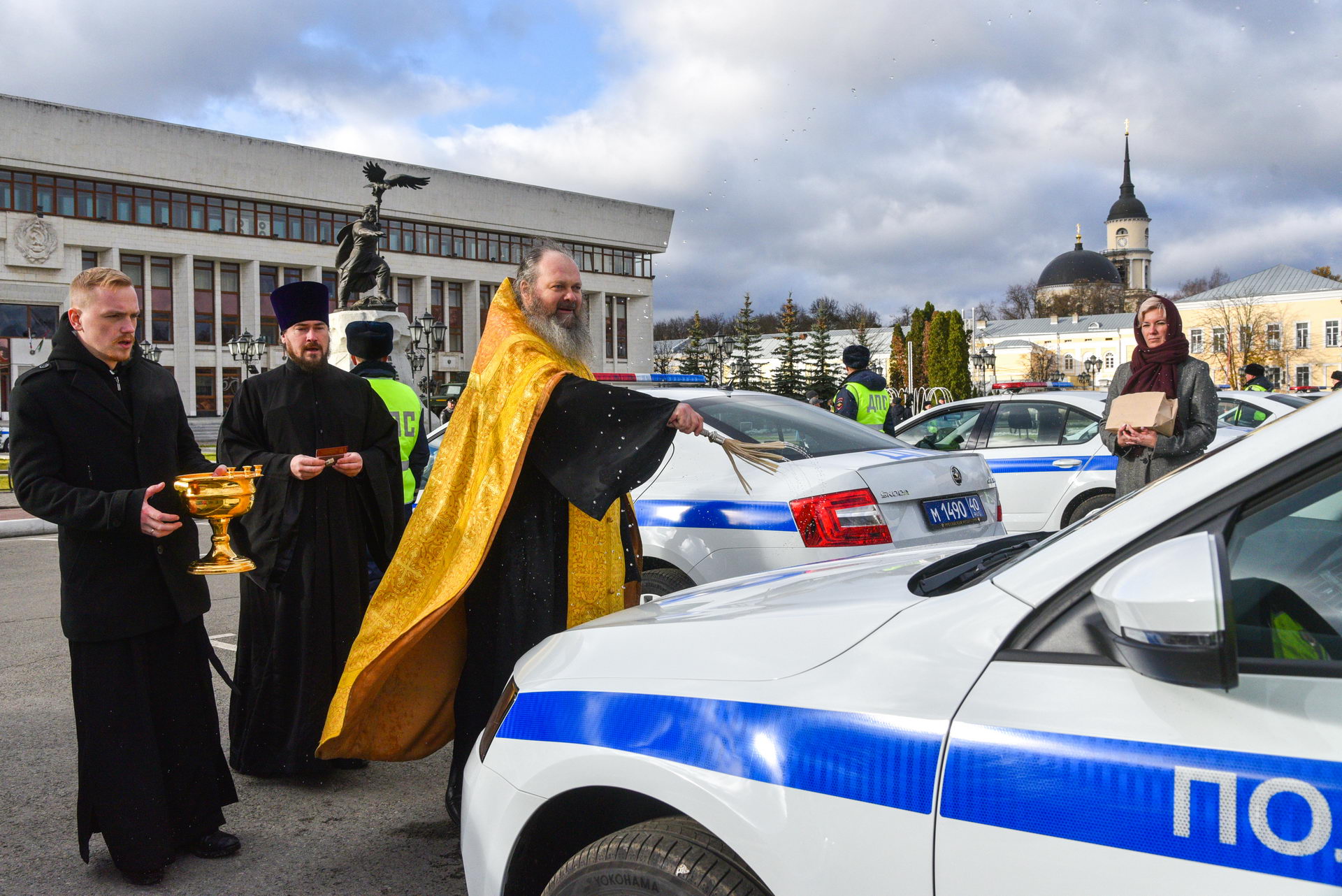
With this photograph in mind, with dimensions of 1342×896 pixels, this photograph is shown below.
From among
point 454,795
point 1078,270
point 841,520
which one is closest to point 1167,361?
point 841,520

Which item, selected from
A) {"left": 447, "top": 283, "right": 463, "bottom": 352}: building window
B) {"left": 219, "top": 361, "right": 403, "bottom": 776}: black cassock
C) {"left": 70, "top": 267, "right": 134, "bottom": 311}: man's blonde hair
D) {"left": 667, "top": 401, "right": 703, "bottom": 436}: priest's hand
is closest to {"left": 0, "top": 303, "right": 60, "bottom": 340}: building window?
{"left": 447, "top": 283, "right": 463, "bottom": 352}: building window

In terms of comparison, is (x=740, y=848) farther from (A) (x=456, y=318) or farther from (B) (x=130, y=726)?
(A) (x=456, y=318)

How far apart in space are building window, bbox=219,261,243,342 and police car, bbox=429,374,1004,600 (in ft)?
196

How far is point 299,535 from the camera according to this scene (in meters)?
→ 4.20

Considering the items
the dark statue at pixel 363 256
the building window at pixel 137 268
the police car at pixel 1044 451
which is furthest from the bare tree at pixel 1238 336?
the building window at pixel 137 268

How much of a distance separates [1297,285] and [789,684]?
8815 cm

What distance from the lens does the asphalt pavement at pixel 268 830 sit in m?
3.30

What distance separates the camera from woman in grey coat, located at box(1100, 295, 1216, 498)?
554 cm

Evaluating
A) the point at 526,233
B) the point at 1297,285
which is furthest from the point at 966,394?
the point at 1297,285

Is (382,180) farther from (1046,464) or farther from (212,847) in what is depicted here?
(212,847)

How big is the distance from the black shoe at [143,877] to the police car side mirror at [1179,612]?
3.12 metres

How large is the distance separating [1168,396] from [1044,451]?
3.44 meters

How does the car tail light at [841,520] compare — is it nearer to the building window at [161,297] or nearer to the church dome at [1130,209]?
the building window at [161,297]

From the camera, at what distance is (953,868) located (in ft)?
5.01
